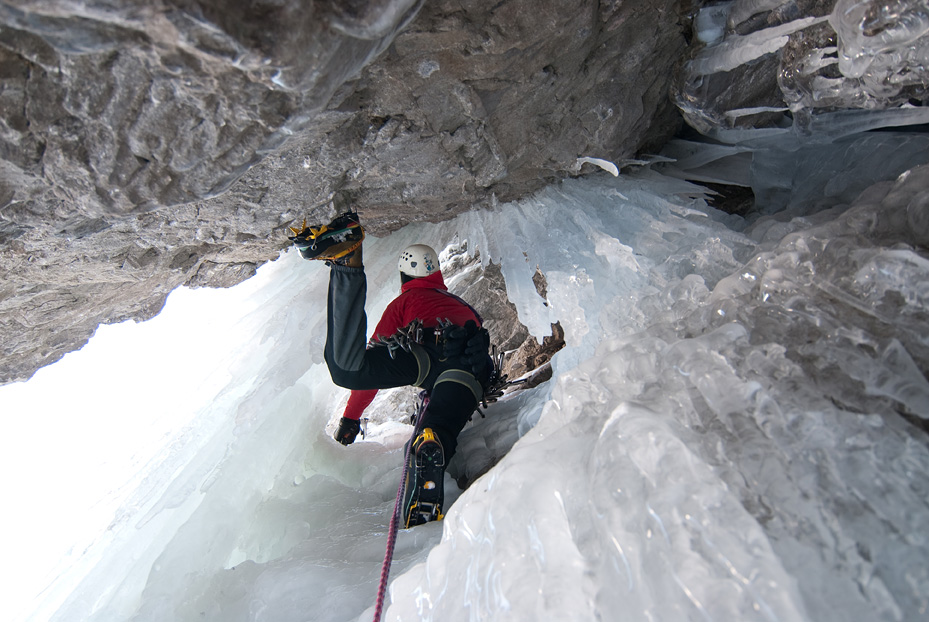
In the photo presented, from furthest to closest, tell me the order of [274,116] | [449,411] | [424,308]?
[424,308] < [449,411] < [274,116]

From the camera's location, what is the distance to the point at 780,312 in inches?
48.1

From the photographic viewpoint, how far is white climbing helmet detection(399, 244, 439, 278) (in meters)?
2.88

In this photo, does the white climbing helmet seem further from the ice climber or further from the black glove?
the black glove

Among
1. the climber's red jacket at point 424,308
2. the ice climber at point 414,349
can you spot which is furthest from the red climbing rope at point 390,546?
the climber's red jacket at point 424,308

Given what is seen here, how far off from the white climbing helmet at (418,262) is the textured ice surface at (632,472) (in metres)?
0.28

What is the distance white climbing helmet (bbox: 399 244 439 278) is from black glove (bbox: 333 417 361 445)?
0.96 m

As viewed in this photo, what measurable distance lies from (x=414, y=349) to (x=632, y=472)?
1779mm

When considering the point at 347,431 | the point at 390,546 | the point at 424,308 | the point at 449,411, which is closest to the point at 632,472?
the point at 390,546

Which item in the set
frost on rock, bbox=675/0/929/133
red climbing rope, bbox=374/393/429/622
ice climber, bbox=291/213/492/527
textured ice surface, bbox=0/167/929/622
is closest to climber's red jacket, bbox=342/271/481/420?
ice climber, bbox=291/213/492/527

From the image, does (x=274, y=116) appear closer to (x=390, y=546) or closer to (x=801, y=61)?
(x=390, y=546)

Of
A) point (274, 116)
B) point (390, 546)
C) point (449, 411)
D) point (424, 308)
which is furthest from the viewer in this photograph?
point (424, 308)

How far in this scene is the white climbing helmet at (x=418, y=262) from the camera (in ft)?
9.43

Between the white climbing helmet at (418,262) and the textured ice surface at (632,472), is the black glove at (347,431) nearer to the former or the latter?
the textured ice surface at (632,472)

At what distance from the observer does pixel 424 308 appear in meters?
2.72
